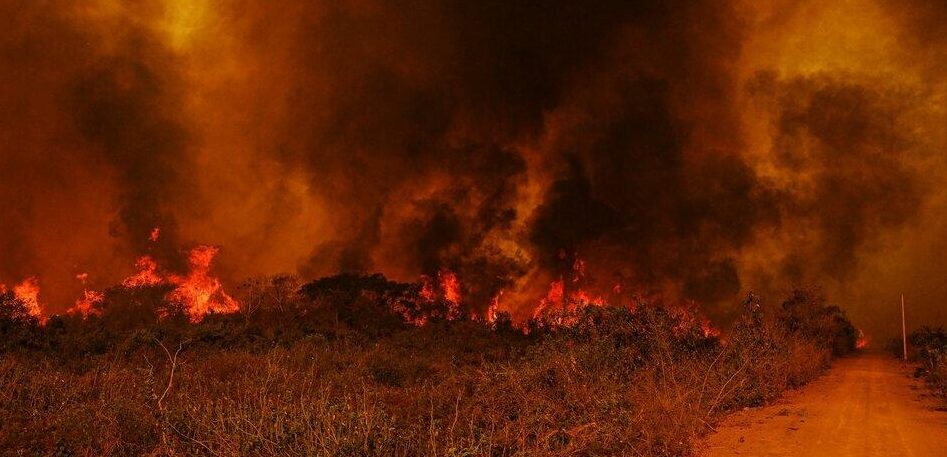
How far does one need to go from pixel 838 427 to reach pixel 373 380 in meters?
11.2

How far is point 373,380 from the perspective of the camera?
53.8 feet

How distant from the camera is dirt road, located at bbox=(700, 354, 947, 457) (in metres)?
9.15

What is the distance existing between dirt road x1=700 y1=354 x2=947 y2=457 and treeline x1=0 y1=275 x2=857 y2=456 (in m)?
0.60

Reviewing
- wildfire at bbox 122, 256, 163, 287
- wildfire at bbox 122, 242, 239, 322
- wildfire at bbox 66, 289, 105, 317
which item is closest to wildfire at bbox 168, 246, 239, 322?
wildfire at bbox 122, 242, 239, 322

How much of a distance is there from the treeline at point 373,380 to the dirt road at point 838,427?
60cm

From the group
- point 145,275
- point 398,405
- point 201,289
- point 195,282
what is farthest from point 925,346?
point 145,275

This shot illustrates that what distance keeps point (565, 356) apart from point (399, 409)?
3.72 metres

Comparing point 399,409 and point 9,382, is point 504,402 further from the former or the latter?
point 9,382

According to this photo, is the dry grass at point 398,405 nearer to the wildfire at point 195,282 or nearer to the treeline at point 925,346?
the treeline at point 925,346

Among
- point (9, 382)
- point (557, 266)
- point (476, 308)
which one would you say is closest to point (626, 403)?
point (9, 382)

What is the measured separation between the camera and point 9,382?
12438 millimetres

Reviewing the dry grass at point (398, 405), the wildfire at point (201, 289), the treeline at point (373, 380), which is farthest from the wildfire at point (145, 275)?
the dry grass at point (398, 405)

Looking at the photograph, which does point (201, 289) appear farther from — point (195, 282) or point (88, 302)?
point (88, 302)

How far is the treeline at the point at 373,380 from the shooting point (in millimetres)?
8156
